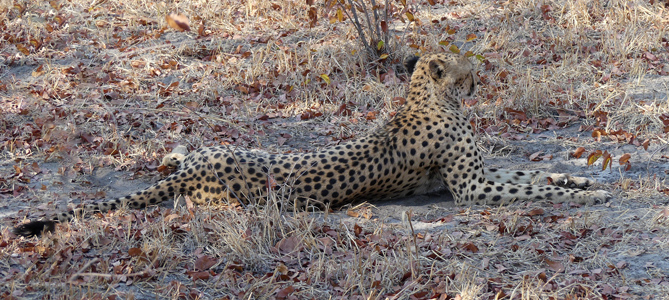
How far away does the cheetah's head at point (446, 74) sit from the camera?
5602 millimetres

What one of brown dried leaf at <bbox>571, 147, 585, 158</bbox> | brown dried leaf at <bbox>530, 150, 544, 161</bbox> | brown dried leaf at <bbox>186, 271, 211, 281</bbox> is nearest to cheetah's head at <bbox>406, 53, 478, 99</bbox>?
brown dried leaf at <bbox>530, 150, 544, 161</bbox>

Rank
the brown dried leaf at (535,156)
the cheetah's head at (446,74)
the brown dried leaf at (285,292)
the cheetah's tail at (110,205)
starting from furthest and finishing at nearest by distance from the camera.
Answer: the brown dried leaf at (535,156)
the cheetah's head at (446,74)
the cheetah's tail at (110,205)
the brown dried leaf at (285,292)

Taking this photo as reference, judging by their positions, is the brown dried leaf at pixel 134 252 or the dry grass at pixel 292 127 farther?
the brown dried leaf at pixel 134 252

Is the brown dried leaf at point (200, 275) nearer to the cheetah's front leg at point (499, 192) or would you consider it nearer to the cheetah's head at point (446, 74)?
the cheetah's front leg at point (499, 192)

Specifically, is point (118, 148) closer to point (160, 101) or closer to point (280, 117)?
point (160, 101)

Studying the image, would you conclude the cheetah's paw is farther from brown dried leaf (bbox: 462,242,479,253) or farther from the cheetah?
brown dried leaf (bbox: 462,242,479,253)

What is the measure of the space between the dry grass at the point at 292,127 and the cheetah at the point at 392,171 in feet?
0.68

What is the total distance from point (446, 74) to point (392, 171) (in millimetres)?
965

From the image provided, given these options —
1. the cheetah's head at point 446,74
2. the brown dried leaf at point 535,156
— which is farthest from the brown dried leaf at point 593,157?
the cheetah's head at point 446,74

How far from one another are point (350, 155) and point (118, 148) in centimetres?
257

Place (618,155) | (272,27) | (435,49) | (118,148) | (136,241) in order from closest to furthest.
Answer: (136,241) → (618,155) → (118,148) → (435,49) → (272,27)

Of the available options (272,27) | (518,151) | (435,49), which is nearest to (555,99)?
(518,151)

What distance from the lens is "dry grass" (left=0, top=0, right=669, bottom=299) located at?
13.2 feet

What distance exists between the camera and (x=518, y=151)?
6.48m
